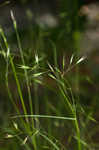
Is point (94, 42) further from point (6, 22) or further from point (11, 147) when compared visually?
point (11, 147)

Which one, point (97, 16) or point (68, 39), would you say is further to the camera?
point (97, 16)

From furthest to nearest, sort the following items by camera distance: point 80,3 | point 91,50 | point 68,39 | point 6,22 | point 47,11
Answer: point 47,11, point 6,22, point 91,50, point 68,39, point 80,3

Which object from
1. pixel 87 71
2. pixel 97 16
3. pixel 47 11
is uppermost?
pixel 47 11

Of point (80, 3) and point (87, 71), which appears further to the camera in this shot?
point (87, 71)

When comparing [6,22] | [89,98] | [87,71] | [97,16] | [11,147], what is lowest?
[11,147]

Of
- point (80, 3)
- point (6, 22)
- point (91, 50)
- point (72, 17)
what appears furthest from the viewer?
point (6, 22)

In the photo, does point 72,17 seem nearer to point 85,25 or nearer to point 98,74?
point 85,25

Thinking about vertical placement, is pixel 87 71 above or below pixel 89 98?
above

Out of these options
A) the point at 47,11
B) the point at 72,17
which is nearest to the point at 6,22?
the point at 47,11

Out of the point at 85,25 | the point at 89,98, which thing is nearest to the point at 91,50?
the point at 89,98
